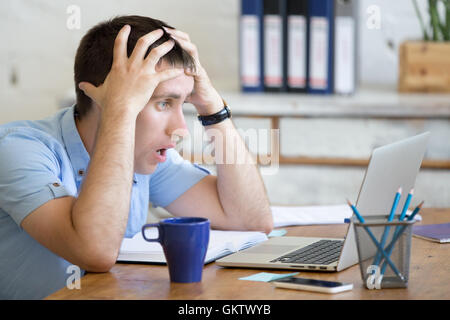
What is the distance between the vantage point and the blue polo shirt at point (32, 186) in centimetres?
112

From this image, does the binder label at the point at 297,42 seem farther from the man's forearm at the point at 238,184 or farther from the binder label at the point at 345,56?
the man's forearm at the point at 238,184

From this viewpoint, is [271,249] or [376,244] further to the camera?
[271,249]

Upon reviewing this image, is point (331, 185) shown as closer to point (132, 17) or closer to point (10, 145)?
point (132, 17)

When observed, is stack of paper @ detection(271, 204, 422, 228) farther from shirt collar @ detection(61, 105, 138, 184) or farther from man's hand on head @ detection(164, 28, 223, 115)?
shirt collar @ detection(61, 105, 138, 184)

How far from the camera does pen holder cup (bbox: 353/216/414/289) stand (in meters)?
0.94

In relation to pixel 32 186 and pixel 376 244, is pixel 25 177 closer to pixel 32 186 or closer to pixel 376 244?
pixel 32 186

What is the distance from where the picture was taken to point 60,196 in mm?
1106

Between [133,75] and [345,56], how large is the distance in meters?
1.23

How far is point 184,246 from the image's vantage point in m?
0.97

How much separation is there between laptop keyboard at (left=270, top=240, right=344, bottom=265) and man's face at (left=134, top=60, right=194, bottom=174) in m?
0.29

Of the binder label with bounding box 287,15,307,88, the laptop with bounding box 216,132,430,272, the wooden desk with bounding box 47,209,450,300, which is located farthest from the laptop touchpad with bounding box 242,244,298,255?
the binder label with bounding box 287,15,307,88

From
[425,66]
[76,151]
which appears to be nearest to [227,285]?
[76,151]
